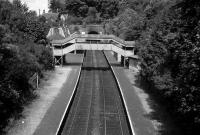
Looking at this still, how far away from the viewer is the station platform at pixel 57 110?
23.3 meters

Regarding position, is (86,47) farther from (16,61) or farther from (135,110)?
(16,61)

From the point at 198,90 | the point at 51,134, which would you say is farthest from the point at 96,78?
the point at 198,90

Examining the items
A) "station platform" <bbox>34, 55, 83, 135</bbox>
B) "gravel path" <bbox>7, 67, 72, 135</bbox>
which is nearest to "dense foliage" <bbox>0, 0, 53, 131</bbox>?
"gravel path" <bbox>7, 67, 72, 135</bbox>

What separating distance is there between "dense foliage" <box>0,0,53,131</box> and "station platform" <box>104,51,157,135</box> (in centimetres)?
784

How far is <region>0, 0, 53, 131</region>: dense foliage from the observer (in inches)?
870

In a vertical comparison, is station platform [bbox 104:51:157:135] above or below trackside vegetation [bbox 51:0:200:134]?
below

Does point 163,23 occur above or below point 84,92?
above

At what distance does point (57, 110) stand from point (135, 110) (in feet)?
19.1

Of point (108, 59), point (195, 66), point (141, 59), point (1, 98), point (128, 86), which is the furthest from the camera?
point (108, 59)

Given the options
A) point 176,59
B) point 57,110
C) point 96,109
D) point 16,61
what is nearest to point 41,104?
point 57,110

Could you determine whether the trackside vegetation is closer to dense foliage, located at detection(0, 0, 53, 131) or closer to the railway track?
the railway track

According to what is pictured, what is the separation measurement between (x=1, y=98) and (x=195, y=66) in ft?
39.1

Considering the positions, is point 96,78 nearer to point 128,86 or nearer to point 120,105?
point 128,86

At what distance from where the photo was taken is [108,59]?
184ft
